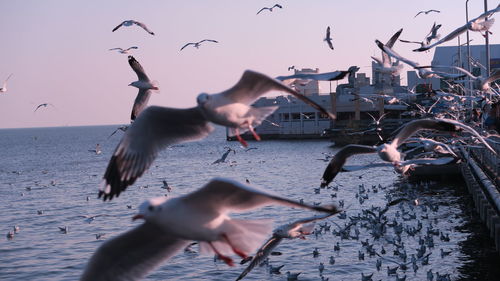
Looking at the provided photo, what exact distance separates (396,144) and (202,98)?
4340 millimetres

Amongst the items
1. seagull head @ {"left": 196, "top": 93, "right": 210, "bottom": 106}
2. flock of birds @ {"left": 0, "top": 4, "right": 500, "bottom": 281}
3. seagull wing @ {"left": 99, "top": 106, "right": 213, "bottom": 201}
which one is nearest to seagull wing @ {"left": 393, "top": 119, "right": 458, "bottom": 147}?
flock of birds @ {"left": 0, "top": 4, "right": 500, "bottom": 281}

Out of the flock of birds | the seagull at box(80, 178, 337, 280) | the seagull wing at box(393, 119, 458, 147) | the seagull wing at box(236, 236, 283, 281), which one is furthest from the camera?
the seagull wing at box(236, 236, 283, 281)

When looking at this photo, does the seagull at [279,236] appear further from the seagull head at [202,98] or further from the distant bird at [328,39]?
the distant bird at [328,39]

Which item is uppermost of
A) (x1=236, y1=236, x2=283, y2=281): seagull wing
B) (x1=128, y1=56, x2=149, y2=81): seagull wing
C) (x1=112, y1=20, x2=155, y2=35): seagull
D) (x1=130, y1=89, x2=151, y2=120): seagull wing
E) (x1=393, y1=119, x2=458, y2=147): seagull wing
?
(x1=112, y1=20, x2=155, y2=35): seagull

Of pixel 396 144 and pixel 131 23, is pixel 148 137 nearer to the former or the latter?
pixel 396 144

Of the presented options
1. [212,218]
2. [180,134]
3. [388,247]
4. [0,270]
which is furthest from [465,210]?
[212,218]

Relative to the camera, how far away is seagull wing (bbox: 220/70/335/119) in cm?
766

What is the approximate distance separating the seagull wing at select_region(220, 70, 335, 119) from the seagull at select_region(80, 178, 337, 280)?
1.50 metres

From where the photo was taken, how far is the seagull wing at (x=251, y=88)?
7.66m

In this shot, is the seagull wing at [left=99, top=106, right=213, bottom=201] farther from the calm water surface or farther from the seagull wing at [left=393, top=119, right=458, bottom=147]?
the calm water surface

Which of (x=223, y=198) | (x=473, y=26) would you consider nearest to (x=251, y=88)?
(x=223, y=198)

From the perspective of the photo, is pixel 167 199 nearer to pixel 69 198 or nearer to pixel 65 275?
pixel 65 275

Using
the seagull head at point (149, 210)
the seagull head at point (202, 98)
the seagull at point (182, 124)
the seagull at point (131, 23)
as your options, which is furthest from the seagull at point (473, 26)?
the seagull head at point (149, 210)

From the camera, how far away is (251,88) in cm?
803
